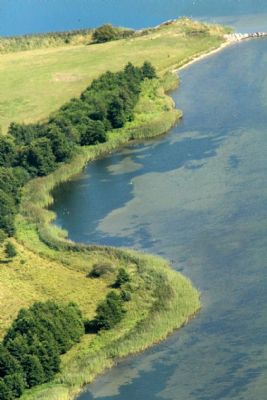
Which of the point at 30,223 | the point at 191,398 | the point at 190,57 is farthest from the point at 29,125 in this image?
the point at 191,398

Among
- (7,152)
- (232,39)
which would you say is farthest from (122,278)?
(232,39)

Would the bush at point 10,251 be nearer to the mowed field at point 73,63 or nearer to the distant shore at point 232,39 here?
the mowed field at point 73,63

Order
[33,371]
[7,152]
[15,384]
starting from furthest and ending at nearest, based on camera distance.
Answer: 1. [7,152]
2. [33,371]
3. [15,384]

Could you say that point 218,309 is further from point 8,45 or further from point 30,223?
point 8,45

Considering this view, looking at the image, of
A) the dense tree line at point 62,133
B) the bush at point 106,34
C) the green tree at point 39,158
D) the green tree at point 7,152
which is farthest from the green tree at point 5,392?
the bush at point 106,34

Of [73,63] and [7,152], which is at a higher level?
[73,63]

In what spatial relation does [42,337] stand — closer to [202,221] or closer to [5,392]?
[5,392]

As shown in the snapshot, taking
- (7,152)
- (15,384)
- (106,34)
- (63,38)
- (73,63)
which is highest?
(63,38)
